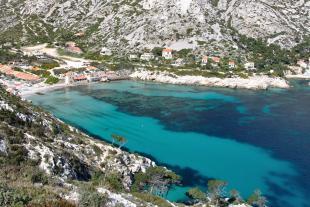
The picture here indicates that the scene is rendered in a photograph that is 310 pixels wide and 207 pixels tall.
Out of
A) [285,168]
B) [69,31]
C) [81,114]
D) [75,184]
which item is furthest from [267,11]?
[75,184]

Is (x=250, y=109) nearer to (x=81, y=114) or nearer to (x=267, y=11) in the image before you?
(x=81, y=114)

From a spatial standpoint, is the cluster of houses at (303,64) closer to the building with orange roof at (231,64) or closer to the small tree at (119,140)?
the building with orange roof at (231,64)

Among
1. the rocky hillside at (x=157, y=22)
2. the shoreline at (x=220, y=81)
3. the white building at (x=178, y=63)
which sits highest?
the rocky hillside at (x=157, y=22)

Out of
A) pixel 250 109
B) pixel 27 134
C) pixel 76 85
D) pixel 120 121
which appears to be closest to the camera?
pixel 27 134

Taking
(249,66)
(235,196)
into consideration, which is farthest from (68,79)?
(235,196)

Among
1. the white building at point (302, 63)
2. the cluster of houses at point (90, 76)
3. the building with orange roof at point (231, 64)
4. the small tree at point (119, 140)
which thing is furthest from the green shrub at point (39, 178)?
the white building at point (302, 63)

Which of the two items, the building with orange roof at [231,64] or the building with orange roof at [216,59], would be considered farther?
the building with orange roof at [216,59]

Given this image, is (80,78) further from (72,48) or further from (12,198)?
(12,198)
